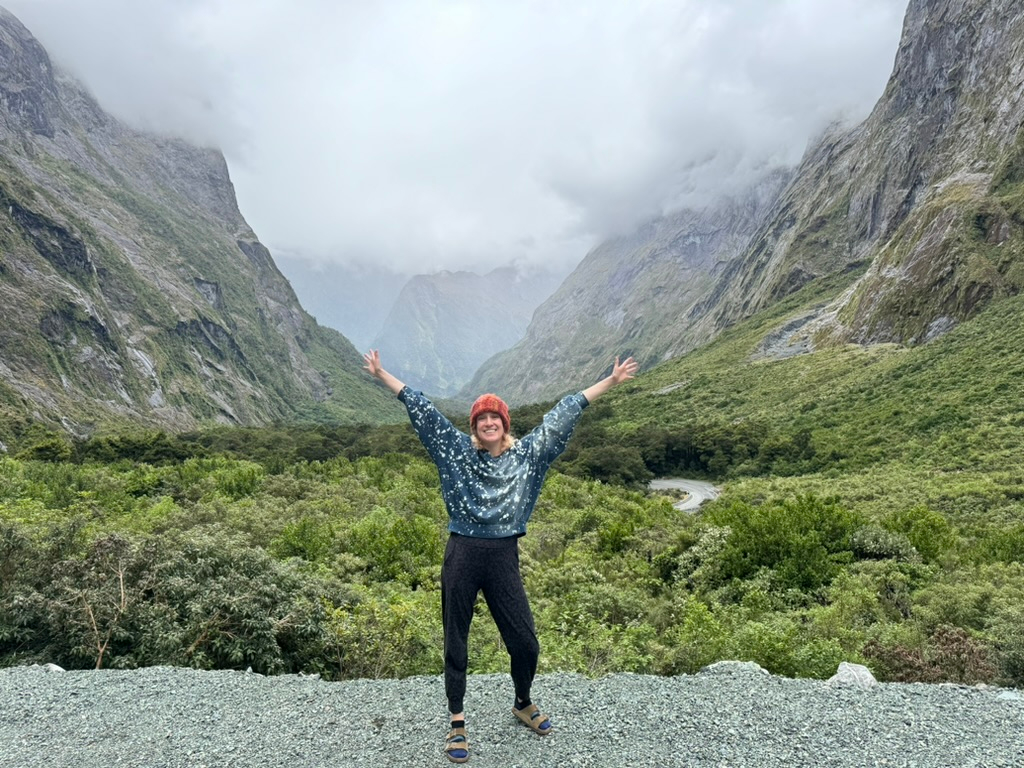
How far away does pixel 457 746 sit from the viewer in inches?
158

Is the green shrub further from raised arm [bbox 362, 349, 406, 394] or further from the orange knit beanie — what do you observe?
raised arm [bbox 362, 349, 406, 394]

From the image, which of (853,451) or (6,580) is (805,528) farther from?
(853,451)

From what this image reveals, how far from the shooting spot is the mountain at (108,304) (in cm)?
8506

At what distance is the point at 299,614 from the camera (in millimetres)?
6934

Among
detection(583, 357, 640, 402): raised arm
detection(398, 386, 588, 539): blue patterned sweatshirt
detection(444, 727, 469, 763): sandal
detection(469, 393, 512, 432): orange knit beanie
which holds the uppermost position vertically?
detection(583, 357, 640, 402): raised arm

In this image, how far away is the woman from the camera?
158 inches

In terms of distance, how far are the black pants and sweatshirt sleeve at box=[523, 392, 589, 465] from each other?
0.70 m

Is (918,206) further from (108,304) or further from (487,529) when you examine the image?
(108,304)

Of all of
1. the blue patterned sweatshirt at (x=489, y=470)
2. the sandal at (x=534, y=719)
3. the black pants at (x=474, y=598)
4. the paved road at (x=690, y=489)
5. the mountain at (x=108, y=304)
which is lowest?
the sandal at (x=534, y=719)

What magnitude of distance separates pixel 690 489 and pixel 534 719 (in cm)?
4282

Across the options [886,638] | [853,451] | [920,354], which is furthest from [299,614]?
[920,354]

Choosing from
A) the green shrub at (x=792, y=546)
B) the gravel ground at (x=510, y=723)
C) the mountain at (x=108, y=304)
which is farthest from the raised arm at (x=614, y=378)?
the mountain at (x=108, y=304)

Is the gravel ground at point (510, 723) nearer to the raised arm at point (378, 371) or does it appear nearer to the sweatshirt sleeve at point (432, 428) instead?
the sweatshirt sleeve at point (432, 428)

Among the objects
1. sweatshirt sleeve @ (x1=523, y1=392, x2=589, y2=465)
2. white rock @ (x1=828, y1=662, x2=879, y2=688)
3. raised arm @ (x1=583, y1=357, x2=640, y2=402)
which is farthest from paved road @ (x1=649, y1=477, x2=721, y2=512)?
sweatshirt sleeve @ (x1=523, y1=392, x2=589, y2=465)
